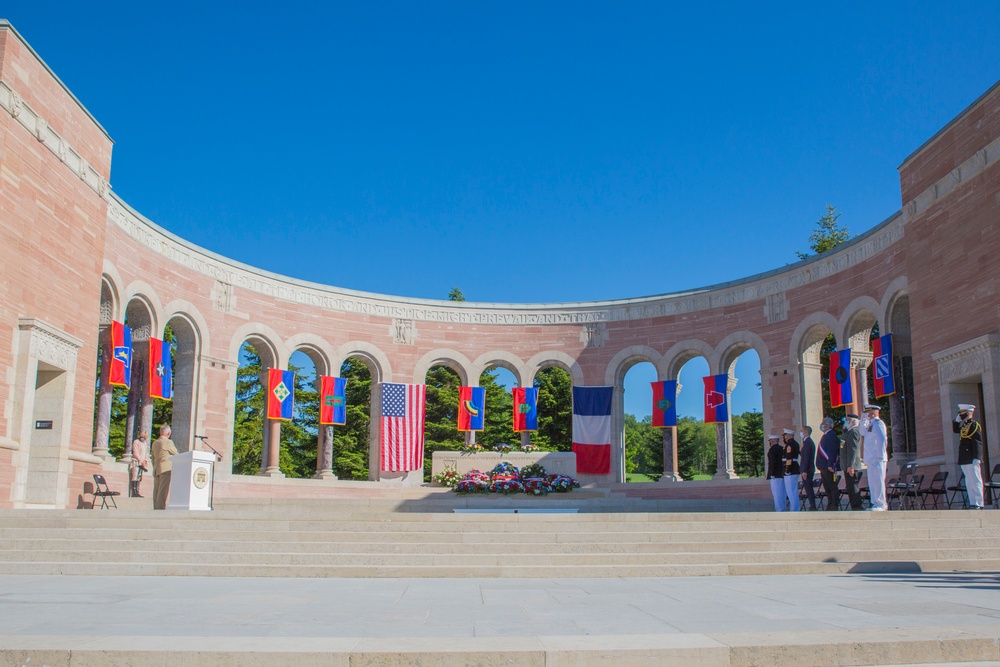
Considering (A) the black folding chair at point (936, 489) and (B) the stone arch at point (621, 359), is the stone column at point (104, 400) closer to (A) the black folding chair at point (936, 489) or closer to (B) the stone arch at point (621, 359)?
(B) the stone arch at point (621, 359)

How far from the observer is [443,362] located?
85.1 feet

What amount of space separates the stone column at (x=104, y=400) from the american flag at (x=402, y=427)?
7468 mm

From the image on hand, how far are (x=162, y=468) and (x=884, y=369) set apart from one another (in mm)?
15067

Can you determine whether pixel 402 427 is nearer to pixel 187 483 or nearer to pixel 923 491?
pixel 187 483

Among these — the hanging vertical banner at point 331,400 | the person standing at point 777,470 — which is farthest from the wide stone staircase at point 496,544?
the hanging vertical banner at point 331,400

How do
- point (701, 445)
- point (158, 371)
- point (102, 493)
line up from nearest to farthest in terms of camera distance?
point (102, 493) < point (158, 371) < point (701, 445)

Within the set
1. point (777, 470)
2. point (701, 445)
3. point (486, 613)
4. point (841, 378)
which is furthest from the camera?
point (701, 445)

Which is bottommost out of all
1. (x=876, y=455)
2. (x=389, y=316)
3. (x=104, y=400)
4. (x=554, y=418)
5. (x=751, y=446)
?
(x=876, y=455)

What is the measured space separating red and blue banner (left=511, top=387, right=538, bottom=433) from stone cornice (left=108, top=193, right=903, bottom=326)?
89.5 inches

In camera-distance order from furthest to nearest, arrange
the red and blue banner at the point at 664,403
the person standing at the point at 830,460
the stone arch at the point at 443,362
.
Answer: the stone arch at the point at 443,362
the red and blue banner at the point at 664,403
the person standing at the point at 830,460

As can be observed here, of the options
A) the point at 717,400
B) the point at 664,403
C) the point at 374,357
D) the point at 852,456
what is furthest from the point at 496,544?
the point at 374,357

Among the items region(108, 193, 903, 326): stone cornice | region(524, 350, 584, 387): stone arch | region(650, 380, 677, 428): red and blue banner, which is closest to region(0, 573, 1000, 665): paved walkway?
region(108, 193, 903, 326): stone cornice

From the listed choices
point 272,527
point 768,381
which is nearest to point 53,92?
point 272,527

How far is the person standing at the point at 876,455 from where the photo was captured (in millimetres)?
12984
